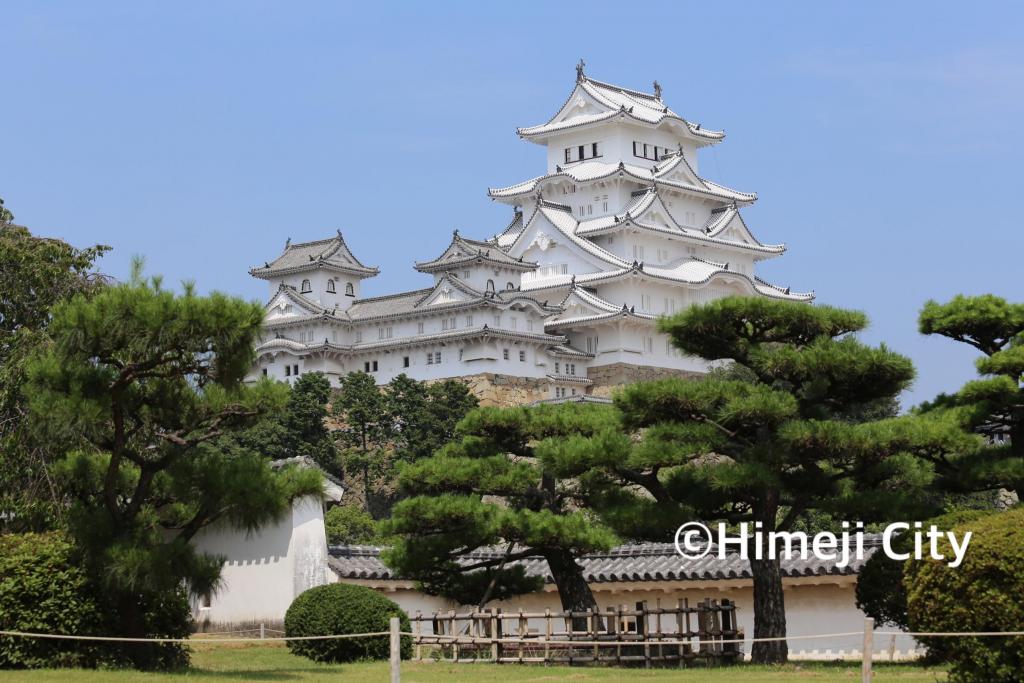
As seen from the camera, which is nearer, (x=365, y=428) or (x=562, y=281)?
(x=365, y=428)

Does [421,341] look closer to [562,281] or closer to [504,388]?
[504,388]

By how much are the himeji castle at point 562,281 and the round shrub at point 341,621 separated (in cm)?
3582

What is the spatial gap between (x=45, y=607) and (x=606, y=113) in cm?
5158

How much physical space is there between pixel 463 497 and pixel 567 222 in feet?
144

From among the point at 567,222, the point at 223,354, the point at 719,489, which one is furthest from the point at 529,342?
the point at 223,354

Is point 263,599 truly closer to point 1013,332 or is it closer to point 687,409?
point 687,409

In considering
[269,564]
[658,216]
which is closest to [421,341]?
[658,216]

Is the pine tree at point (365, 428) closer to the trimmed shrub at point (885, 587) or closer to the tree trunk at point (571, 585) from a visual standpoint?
the tree trunk at point (571, 585)

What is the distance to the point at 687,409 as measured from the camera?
768 inches

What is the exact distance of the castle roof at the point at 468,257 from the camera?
190 feet

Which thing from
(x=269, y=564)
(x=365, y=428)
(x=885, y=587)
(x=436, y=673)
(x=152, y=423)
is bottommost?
(x=436, y=673)

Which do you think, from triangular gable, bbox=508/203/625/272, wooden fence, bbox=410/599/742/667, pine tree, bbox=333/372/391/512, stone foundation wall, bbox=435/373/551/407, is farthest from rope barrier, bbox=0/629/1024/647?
triangular gable, bbox=508/203/625/272

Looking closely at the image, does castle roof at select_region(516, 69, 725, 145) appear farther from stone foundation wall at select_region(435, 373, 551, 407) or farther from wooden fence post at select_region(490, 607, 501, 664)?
wooden fence post at select_region(490, 607, 501, 664)

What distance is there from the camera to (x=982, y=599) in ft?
46.0
